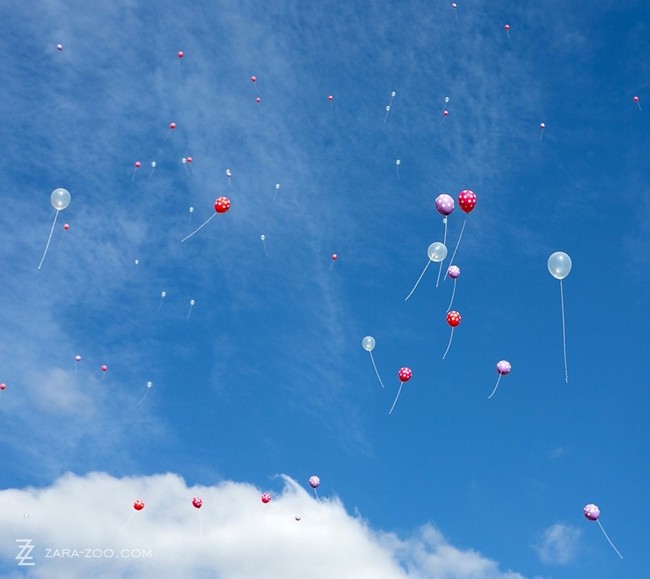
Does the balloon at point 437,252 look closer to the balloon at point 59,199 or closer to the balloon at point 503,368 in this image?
the balloon at point 503,368

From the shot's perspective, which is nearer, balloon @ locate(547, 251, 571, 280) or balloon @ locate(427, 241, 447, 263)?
balloon @ locate(547, 251, 571, 280)

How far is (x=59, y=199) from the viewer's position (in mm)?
19125

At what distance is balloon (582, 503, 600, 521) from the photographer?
18875mm

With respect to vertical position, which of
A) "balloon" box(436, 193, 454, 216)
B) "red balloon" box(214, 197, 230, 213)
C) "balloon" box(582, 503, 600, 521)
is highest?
"red balloon" box(214, 197, 230, 213)

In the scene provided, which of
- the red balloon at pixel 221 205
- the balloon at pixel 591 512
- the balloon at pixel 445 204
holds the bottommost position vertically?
the balloon at pixel 591 512

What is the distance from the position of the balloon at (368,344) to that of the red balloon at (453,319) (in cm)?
322

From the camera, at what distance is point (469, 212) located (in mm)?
17391

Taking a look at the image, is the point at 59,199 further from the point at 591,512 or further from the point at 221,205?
the point at 591,512

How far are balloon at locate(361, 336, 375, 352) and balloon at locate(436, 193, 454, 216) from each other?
612 cm

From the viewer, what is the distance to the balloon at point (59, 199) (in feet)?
62.6

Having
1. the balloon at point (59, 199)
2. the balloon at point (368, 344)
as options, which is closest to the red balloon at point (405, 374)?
the balloon at point (368, 344)

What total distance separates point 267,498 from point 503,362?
9360 millimetres

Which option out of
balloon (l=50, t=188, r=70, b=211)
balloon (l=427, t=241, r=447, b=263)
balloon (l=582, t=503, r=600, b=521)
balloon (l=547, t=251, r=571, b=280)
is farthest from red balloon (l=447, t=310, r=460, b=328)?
balloon (l=50, t=188, r=70, b=211)

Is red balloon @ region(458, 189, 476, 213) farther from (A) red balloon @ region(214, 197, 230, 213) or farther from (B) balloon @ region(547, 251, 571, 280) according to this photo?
(A) red balloon @ region(214, 197, 230, 213)
